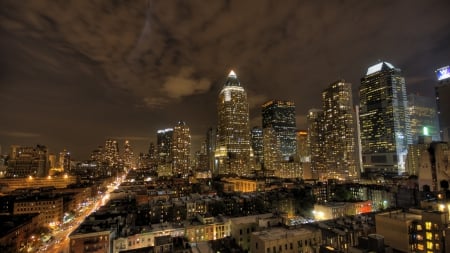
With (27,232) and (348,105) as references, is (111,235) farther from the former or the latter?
(348,105)

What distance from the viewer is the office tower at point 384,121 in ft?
529

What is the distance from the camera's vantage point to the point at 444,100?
83.6 metres

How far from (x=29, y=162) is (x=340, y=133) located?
722ft

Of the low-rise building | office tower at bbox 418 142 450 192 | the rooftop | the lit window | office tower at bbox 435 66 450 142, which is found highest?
the rooftop

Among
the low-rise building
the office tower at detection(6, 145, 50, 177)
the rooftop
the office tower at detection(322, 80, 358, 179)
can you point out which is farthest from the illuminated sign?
the office tower at detection(6, 145, 50, 177)

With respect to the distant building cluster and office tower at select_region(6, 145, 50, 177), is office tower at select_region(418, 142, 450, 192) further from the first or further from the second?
office tower at select_region(6, 145, 50, 177)

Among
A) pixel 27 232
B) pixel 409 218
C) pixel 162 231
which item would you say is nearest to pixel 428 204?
pixel 409 218

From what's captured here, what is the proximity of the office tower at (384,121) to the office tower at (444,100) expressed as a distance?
255ft

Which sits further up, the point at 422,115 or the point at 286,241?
the point at 422,115

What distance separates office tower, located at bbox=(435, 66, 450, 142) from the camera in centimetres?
8124

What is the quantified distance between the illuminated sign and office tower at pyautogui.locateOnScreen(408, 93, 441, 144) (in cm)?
11449

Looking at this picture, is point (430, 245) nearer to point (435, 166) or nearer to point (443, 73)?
point (435, 166)

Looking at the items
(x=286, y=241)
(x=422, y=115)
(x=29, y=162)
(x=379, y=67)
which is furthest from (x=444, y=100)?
(x=29, y=162)

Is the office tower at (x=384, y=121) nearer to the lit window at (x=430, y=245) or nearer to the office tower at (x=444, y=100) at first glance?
the office tower at (x=444, y=100)
